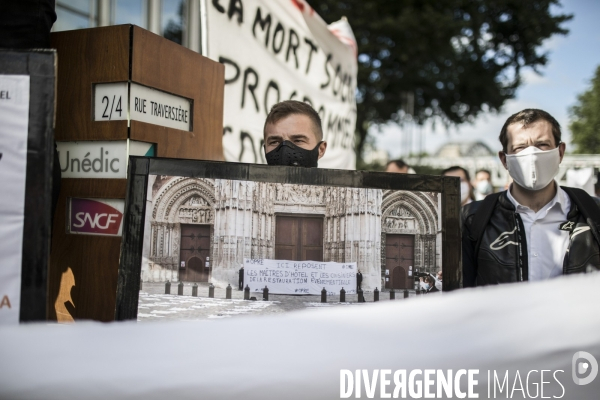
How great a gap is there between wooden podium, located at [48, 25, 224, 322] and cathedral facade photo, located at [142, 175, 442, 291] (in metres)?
0.40

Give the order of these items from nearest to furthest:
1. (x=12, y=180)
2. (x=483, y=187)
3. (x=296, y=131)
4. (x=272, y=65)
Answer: (x=12, y=180) → (x=296, y=131) → (x=272, y=65) → (x=483, y=187)

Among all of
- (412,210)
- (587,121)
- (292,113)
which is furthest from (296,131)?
(587,121)

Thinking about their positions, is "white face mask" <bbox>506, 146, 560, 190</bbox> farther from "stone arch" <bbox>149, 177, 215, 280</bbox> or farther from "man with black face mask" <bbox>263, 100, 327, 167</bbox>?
"stone arch" <bbox>149, 177, 215, 280</bbox>

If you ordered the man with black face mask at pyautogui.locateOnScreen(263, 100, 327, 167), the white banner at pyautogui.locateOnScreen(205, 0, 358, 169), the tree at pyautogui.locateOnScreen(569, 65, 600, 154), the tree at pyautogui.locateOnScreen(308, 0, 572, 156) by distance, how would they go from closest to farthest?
the man with black face mask at pyautogui.locateOnScreen(263, 100, 327, 167) → the white banner at pyautogui.locateOnScreen(205, 0, 358, 169) → the tree at pyautogui.locateOnScreen(308, 0, 572, 156) → the tree at pyautogui.locateOnScreen(569, 65, 600, 154)

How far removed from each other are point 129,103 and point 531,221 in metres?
1.32

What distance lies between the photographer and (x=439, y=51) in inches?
544

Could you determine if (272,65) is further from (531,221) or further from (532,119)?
(531,221)

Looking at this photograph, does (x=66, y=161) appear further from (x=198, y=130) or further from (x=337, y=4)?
(x=337, y=4)

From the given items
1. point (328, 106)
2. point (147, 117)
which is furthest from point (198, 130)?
point (328, 106)

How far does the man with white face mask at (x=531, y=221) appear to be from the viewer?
176 centimetres

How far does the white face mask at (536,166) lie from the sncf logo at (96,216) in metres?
1.28

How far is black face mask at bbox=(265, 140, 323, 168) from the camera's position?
155cm

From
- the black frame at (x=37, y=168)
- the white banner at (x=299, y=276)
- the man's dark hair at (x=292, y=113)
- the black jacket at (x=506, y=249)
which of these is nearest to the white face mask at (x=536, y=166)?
the black jacket at (x=506, y=249)

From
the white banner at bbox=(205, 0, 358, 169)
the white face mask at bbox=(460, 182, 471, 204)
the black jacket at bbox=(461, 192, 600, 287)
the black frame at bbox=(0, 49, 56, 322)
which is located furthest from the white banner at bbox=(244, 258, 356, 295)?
the white face mask at bbox=(460, 182, 471, 204)
